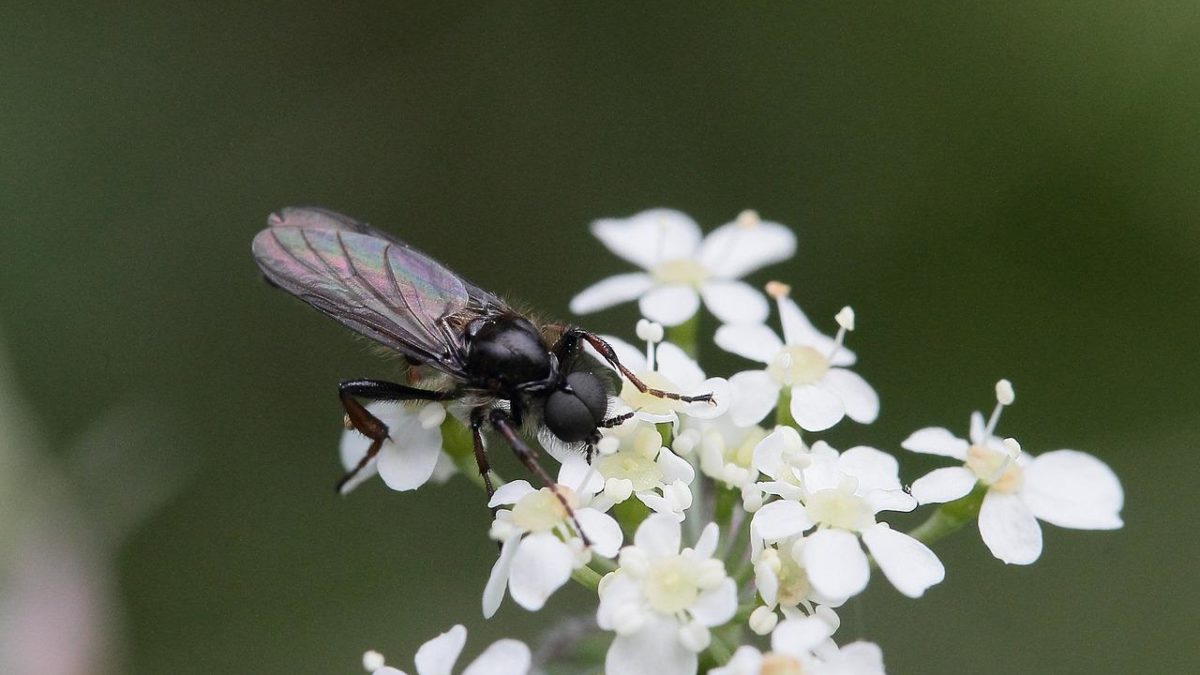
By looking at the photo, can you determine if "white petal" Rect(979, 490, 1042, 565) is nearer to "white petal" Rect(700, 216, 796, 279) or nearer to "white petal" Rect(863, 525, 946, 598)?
"white petal" Rect(863, 525, 946, 598)

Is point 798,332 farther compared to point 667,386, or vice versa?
point 798,332

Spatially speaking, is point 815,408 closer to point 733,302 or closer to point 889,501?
point 889,501

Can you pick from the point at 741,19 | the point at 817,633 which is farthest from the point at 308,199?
the point at 817,633

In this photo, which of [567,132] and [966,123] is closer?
[966,123]

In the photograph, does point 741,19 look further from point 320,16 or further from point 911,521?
point 911,521

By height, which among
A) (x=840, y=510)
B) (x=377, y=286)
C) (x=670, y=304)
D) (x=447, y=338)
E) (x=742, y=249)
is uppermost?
(x=377, y=286)

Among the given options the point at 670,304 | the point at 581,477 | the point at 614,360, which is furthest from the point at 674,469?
the point at 670,304
